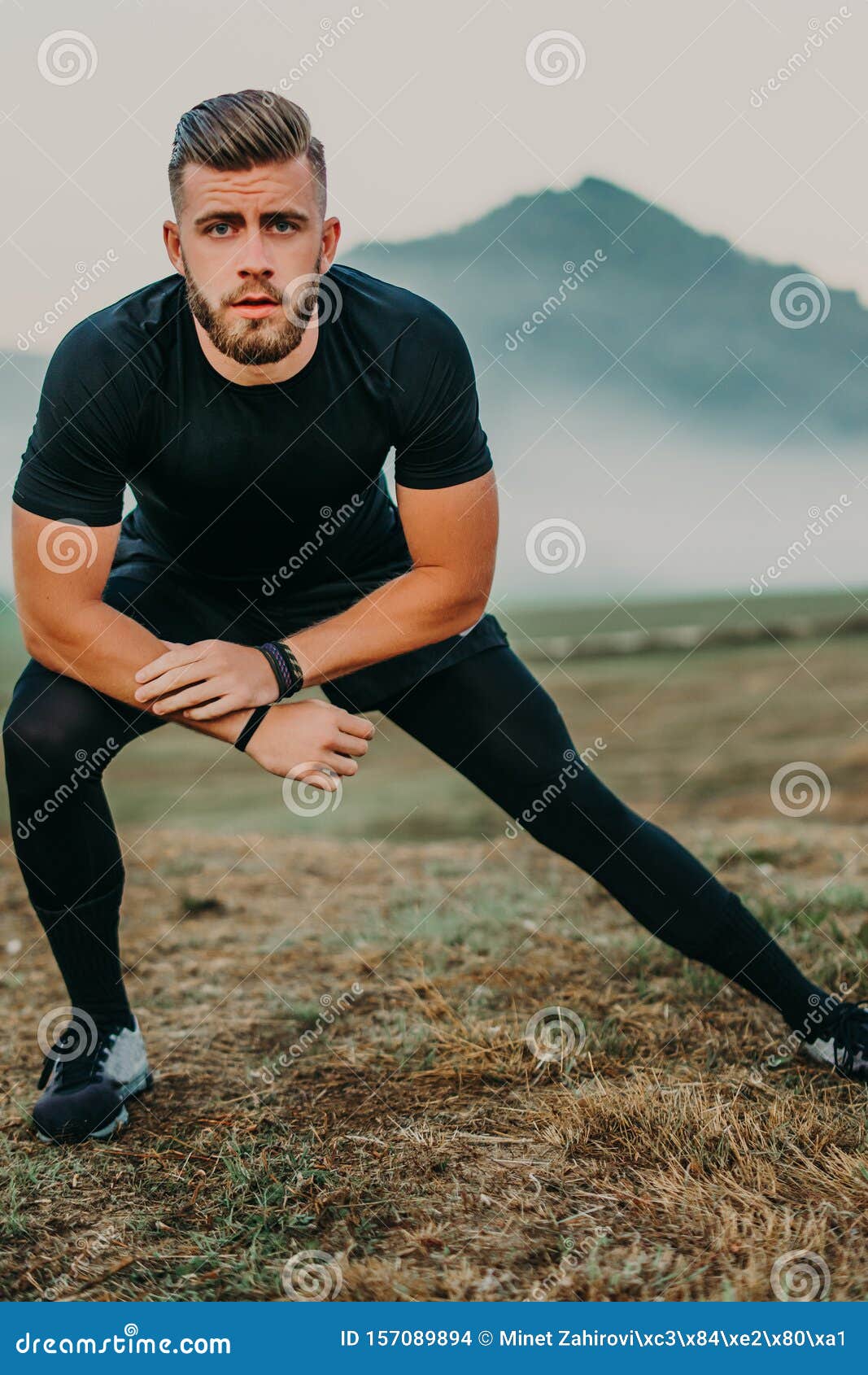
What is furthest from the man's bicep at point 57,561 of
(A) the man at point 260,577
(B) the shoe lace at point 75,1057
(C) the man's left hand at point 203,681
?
(B) the shoe lace at point 75,1057

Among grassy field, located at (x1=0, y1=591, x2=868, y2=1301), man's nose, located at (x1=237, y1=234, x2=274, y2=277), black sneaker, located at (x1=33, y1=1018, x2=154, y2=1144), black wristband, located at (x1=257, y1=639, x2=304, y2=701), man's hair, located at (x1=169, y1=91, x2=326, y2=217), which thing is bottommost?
black sneaker, located at (x1=33, y1=1018, x2=154, y2=1144)

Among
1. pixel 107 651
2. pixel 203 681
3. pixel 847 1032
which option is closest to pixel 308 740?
pixel 203 681

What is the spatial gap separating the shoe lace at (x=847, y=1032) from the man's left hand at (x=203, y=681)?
1379 millimetres

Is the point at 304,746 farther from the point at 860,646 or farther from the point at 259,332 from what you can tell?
the point at 860,646

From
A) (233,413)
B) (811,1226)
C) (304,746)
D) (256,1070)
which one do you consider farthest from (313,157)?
(811,1226)

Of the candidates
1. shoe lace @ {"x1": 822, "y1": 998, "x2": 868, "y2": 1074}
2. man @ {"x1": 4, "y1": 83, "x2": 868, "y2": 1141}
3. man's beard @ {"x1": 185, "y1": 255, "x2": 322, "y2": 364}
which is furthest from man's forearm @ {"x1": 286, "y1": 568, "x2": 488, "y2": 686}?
shoe lace @ {"x1": 822, "y1": 998, "x2": 868, "y2": 1074}

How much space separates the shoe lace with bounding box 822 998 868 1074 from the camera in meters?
2.45

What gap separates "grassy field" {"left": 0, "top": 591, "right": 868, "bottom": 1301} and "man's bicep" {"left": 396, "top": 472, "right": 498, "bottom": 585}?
1067 mm

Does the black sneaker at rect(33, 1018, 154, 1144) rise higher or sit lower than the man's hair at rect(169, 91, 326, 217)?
lower

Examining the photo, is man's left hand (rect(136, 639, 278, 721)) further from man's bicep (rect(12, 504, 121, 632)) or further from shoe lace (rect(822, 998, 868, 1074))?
shoe lace (rect(822, 998, 868, 1074))

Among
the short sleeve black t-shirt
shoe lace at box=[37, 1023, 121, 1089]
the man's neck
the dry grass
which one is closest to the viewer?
the dry grass

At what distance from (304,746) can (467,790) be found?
248 inches

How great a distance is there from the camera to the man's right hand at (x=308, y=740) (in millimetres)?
2293

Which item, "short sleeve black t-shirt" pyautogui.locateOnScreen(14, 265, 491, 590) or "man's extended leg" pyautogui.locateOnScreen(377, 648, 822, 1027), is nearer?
"short sleeve black t-shirt" pyautogui.locateOnScreen(14, 265, 491, 590)
